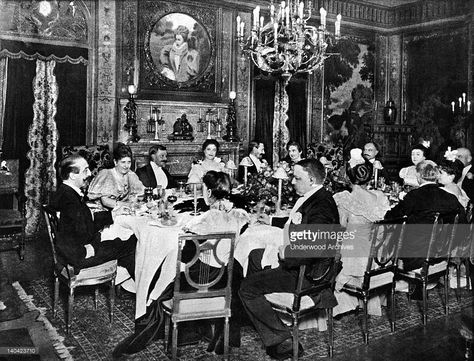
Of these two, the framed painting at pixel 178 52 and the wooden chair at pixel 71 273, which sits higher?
the framed painting at pixel 178 52

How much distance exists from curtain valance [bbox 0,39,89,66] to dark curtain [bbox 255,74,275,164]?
364 centimetres

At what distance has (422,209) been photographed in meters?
4.65

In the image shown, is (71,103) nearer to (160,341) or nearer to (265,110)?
(265,110)

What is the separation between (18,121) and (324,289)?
5.99 meters

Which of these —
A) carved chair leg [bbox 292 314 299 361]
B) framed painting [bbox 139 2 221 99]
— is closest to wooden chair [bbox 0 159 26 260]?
framed painting [bbox 139 2 221 99]

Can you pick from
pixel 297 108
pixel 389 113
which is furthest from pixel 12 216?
pixel 389 113

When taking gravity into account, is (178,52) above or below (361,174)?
above

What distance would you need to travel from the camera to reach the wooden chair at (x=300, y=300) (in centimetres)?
374

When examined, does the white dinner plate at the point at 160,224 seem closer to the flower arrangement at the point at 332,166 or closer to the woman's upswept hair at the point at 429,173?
the woman's upswept hair at the point at 429,173

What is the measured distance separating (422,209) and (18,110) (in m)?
6.22

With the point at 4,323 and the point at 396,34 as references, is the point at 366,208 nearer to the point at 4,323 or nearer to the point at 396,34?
the point at 4,323

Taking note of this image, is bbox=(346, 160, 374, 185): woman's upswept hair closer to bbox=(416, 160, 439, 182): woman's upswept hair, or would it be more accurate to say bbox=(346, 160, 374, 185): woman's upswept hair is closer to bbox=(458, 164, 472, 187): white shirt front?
bbox=(416, 160, 439, 182): woman's upswept hair

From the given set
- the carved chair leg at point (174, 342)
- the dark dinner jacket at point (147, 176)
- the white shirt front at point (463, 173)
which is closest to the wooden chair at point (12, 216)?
the dark dinner jacket at point (147, 176)

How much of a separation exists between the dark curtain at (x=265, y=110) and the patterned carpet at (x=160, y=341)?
5662 mm
